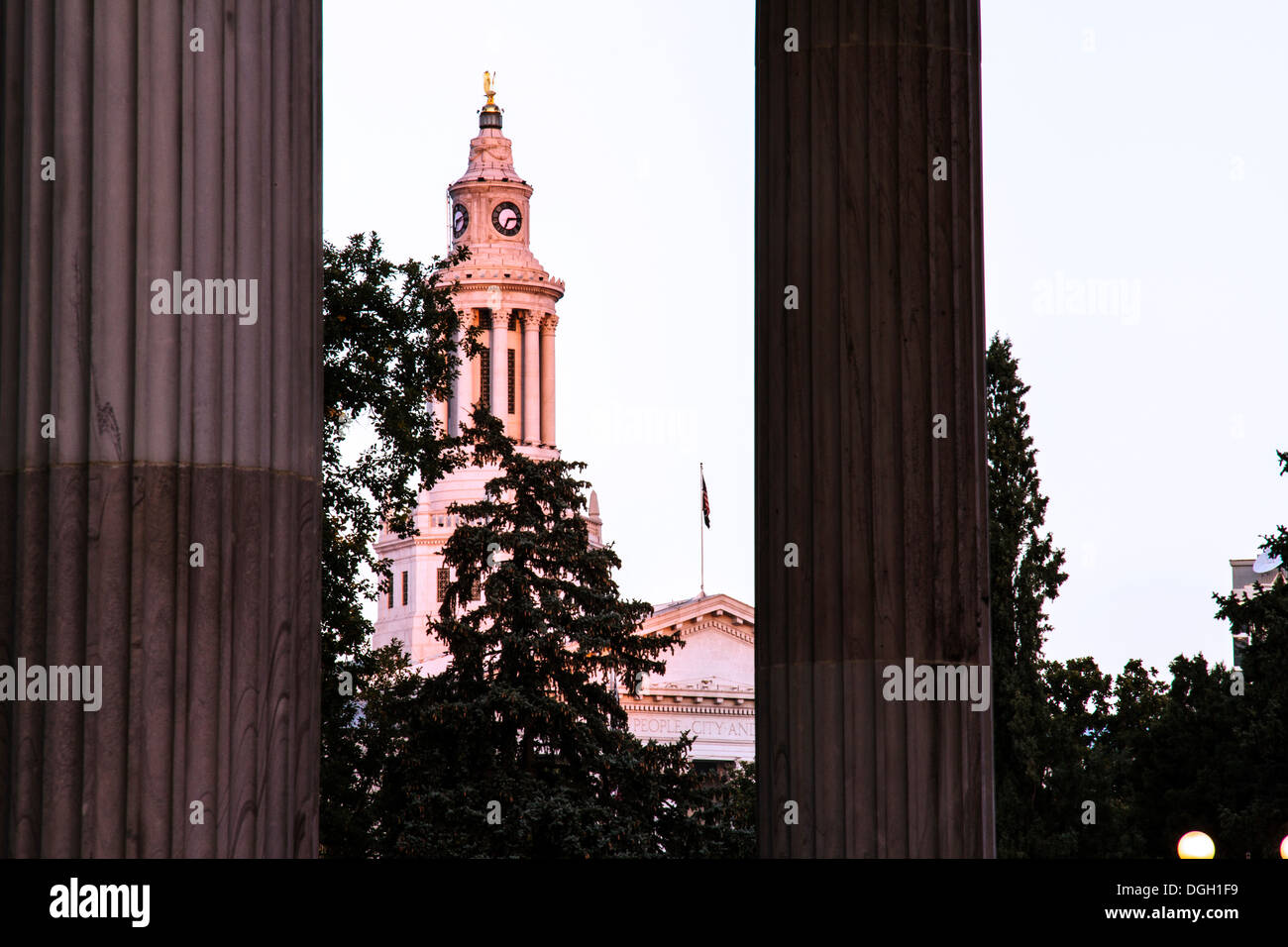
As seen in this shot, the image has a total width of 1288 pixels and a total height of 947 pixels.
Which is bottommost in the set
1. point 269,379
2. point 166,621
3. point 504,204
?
point 166,621

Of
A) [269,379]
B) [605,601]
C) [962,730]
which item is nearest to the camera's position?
[269,379]

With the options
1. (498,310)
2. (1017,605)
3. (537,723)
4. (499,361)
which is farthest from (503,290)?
(537,723)

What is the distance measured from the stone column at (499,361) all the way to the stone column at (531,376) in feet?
5.85

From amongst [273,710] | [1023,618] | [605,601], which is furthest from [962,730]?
[1023,618]

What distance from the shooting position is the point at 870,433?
31.2ft

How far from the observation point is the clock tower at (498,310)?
155 metres

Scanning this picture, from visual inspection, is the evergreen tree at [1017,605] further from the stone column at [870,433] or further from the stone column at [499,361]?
the stone column at [499,361]

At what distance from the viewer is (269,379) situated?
8688 mm

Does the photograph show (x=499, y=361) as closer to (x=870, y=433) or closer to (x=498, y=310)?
(x=498, y=310)

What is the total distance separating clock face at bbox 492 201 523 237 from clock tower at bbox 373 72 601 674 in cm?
7

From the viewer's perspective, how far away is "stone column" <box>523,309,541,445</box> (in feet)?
520
